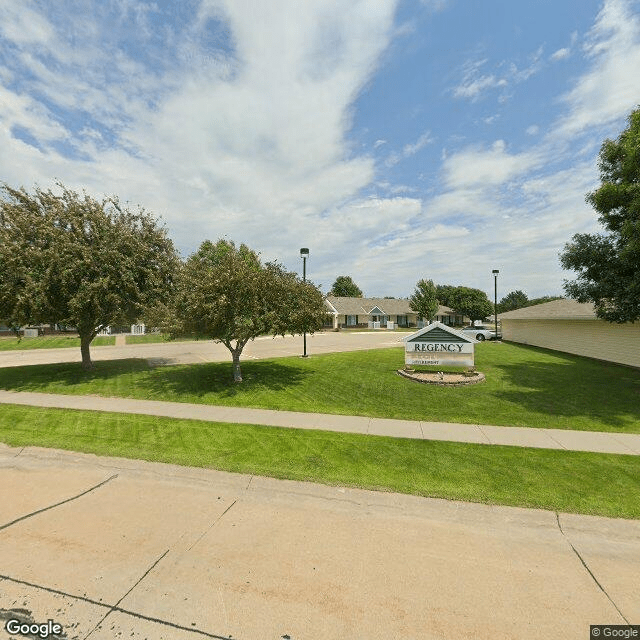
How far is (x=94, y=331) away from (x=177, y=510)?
13.9 m

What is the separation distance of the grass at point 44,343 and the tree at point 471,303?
60.3 metres

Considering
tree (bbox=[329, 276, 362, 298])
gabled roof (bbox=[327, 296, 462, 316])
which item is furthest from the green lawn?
tree (bbox=[329, 276, 362, 298])

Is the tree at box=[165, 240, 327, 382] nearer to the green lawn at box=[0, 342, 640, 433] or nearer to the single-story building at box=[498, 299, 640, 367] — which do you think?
the green lawn at box=[0, 342, 640, 433]

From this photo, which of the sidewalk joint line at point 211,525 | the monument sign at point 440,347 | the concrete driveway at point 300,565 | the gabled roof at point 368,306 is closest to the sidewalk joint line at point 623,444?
the concrete driveway at point 300,565

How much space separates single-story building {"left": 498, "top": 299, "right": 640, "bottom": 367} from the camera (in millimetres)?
17219

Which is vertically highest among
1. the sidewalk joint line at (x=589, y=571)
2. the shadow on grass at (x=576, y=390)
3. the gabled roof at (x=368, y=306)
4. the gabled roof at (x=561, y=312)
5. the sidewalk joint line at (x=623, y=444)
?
the gabled roof at (x=368, y=306)

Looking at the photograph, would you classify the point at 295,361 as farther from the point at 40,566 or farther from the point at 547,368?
the point at 40,566

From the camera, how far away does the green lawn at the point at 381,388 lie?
32.0 ft

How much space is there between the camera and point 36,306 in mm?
12766

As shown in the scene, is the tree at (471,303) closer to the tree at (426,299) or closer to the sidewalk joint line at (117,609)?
the tree at (426,299)

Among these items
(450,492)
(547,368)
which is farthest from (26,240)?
(547,368)

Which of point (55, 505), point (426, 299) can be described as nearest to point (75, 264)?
point (55, 505)

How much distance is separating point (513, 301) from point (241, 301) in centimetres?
12489
